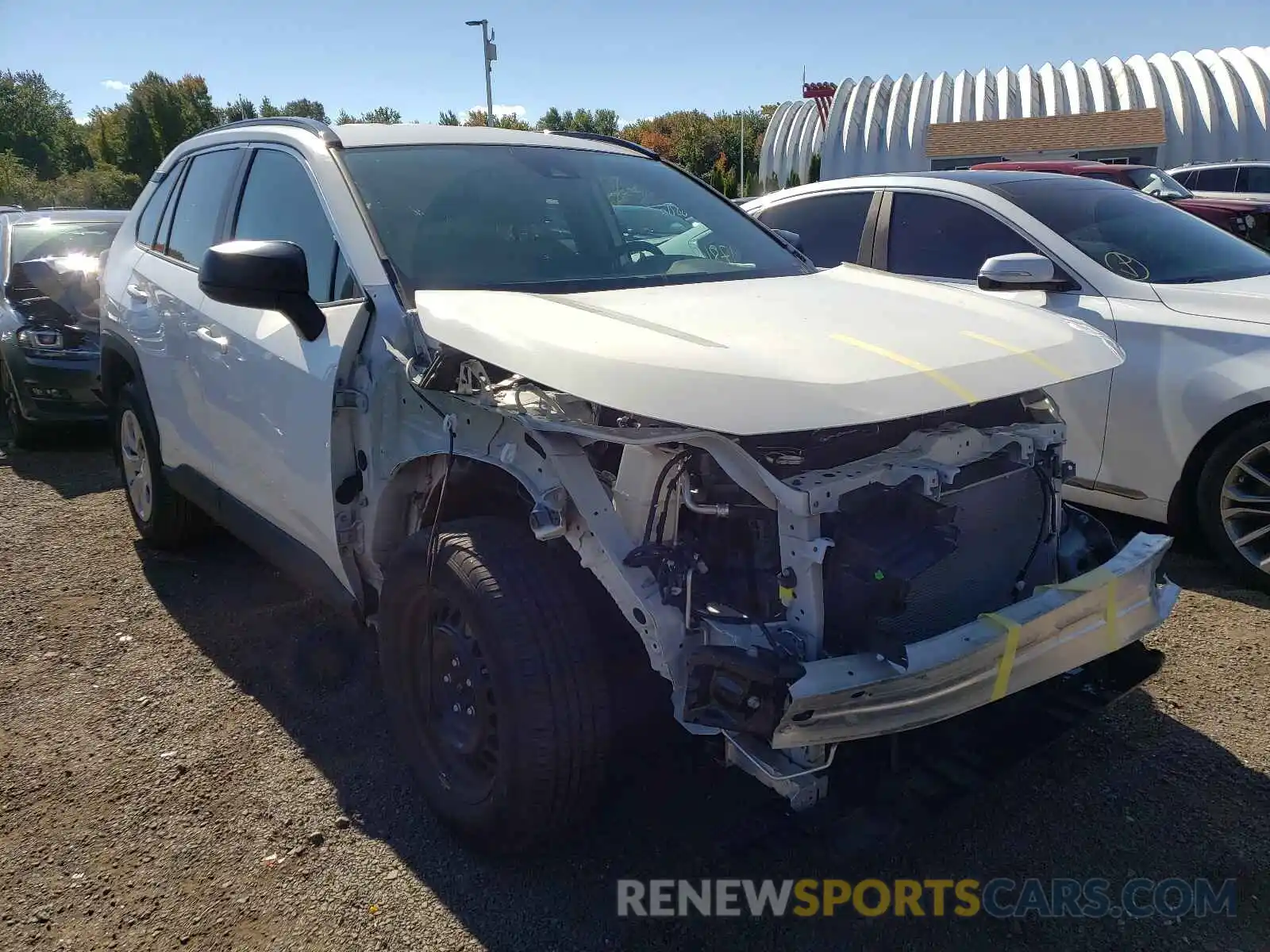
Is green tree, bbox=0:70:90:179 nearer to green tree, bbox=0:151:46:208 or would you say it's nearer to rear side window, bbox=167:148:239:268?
green tree, bbox=0:151:46:208

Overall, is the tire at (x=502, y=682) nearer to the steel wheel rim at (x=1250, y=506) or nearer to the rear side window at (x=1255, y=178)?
the steel wheel rim at (x=1250, y=506)

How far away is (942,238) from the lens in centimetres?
485

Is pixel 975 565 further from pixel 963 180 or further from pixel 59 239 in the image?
pixel 59 239

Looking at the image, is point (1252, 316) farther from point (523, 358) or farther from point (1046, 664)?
point (523, 358)

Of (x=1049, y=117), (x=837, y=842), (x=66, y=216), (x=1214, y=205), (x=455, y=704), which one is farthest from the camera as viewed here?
(x=1049, y=117)

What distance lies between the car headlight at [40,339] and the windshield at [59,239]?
0.87m

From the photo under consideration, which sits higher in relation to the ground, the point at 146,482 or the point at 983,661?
the point at 983,661

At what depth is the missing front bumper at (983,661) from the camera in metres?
1.84

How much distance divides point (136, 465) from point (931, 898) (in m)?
4.14


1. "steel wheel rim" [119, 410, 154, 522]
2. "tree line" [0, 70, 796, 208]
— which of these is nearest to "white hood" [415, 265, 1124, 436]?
"steel wheel rim" [119, 410, 154, 522]

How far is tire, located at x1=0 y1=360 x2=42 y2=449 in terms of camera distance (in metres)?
6.82

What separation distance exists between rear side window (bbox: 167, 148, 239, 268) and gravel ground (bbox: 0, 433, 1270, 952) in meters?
1.66

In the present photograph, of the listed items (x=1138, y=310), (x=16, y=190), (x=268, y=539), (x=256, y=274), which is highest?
(x=16, y=190)

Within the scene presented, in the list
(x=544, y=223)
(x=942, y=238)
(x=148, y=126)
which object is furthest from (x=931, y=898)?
(x=148, y=126)
